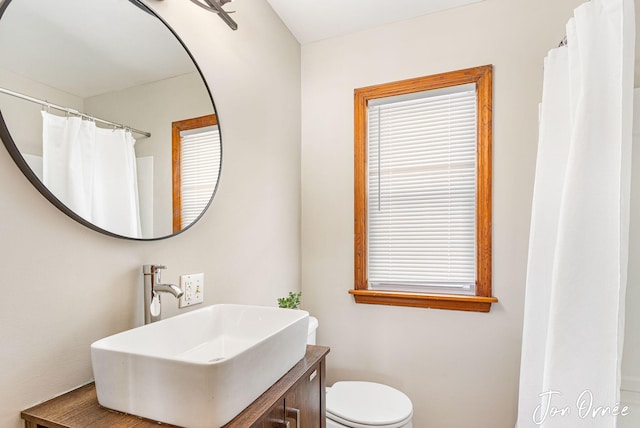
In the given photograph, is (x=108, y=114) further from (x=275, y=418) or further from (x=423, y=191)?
(x=423, y=191)

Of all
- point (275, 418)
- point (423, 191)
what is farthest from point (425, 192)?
point (275, 418)

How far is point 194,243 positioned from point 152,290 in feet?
0.88

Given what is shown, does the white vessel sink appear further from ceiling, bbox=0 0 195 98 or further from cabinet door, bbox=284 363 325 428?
ceiling, bbox=0 0 195 98

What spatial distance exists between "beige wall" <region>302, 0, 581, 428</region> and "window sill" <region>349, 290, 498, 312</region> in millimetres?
39

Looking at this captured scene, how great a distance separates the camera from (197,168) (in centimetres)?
123

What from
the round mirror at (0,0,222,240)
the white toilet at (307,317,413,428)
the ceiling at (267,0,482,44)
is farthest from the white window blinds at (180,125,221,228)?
the ceiling at (267,0,482,44)

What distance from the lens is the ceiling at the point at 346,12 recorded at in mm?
1803

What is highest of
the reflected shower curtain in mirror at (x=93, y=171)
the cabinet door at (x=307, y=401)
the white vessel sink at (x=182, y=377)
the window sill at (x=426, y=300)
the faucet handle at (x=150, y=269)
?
the reflected shower curtain in mirror at (x=93, y=171)

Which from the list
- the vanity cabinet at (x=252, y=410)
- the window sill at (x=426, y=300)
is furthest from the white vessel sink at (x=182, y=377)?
the window sill at (x=426, y=300)

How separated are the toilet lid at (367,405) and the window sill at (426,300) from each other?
449 mm

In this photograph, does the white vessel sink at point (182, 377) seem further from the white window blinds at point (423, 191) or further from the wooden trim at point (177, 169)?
the white window blinds at point (423, 191)

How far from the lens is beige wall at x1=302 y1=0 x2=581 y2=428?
5.58ft

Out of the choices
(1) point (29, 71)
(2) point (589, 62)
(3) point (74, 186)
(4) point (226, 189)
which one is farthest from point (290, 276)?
(2) point (589, 62)

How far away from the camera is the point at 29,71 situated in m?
0.78
